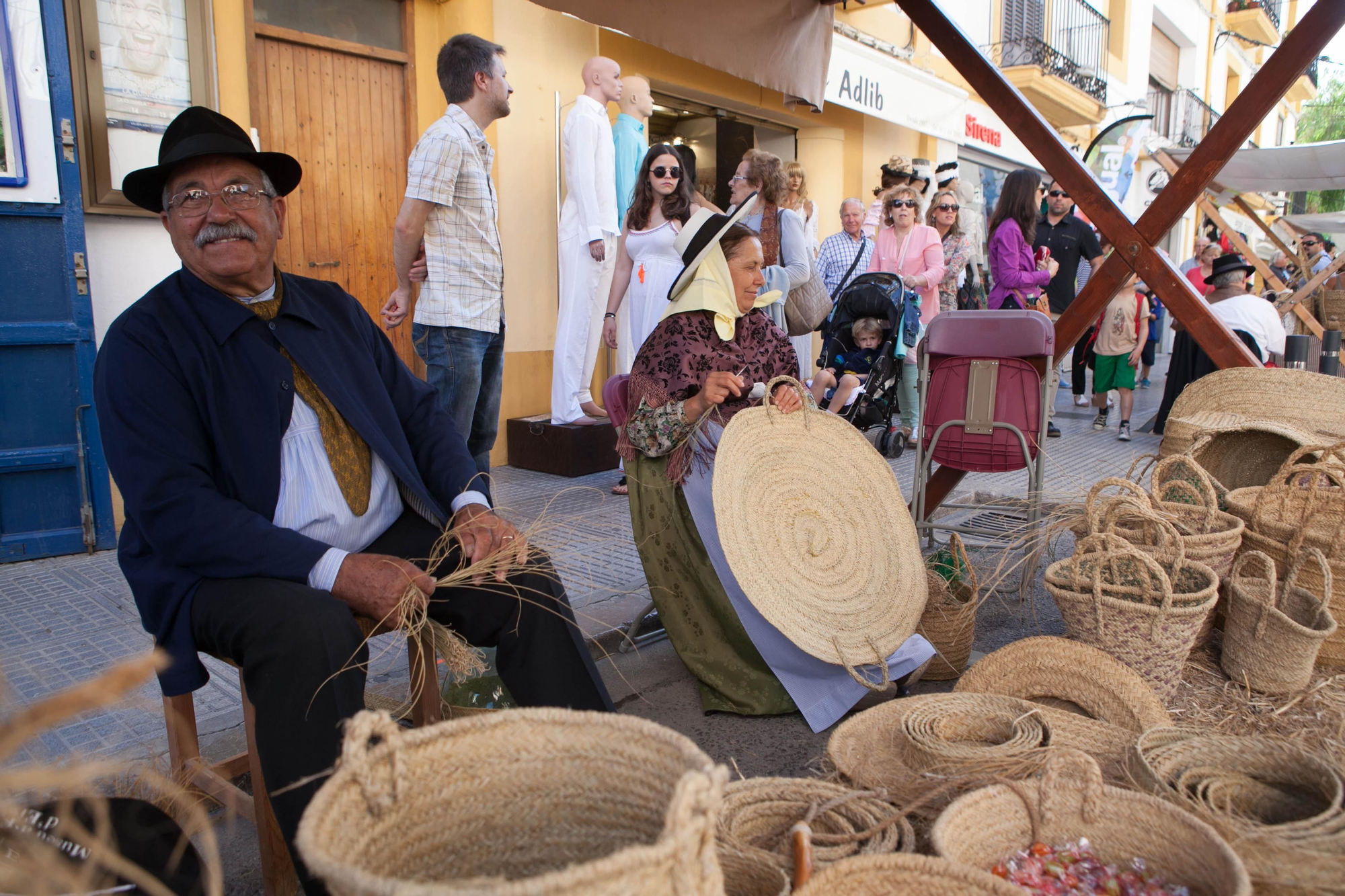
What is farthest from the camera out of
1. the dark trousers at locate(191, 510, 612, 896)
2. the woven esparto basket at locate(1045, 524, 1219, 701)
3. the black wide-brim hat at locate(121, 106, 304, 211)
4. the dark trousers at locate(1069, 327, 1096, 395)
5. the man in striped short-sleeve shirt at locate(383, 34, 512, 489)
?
the dark trousers at locate(1069, 327, 1096, 395)

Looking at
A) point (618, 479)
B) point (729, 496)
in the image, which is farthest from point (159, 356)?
point (618, 479)

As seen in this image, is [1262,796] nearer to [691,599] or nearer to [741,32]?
[691,599]

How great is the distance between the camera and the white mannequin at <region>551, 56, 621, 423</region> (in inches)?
223

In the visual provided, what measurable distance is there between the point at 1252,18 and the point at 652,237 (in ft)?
77.8

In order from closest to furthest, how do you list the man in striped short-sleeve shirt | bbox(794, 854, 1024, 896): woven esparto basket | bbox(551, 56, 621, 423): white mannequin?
bbox(794, 854, 1024, 896): woven esparto basket
the man in striped short-sleeve shirt
bbox(551, 56, 621, 423): white mannequin

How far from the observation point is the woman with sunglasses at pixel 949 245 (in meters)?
7.06

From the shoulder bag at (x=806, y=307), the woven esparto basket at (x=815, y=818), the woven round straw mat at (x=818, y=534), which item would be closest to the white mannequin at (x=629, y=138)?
the shoulder bag at (x=806, y=307)

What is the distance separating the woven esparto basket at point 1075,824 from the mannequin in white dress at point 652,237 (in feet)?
11.9

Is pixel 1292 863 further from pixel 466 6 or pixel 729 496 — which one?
pixel 466 6

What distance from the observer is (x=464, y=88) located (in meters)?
3.78

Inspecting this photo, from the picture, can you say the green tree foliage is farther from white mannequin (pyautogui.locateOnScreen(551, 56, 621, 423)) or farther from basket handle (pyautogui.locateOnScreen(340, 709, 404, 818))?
basket handle (pyautogui.locateOnScreen(340, 709, 404, 818))

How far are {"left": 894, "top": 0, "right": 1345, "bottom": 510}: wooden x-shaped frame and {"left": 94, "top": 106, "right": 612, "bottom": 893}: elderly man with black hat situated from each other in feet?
8.08

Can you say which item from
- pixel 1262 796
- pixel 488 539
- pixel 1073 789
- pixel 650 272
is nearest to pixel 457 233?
pixel 650 272

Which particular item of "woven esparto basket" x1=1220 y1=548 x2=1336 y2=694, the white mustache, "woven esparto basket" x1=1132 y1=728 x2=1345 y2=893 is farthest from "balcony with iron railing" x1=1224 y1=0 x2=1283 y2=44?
the white mustache
